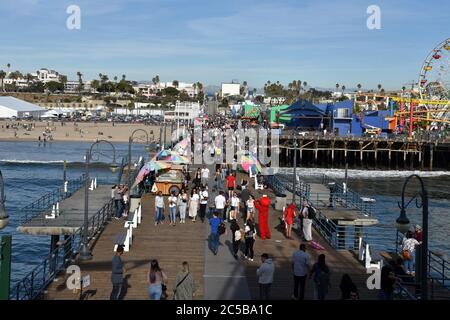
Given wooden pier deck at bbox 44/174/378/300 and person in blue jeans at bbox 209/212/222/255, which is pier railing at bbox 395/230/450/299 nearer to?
wooden pier deck at bbox 44/174/378/300

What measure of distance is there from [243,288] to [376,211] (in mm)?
25454

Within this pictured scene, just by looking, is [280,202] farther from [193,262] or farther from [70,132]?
[70,132]

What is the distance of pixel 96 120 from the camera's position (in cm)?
12125

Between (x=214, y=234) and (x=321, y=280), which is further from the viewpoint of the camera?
(x=214, y=234)

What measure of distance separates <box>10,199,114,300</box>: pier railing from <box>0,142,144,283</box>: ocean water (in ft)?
15.4

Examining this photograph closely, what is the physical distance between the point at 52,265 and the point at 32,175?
39948 millimetres

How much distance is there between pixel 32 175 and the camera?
171ft

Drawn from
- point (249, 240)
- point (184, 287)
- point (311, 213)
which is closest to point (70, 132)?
point (311, 213)

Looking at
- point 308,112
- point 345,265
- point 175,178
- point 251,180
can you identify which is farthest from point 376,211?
point 308,112

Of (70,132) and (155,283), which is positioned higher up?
(70,132)

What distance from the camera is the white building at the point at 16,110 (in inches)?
4780

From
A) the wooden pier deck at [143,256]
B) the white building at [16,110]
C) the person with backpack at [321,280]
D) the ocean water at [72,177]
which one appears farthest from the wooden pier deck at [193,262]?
the white building at [16,110]

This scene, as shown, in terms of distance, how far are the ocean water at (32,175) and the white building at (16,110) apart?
4173cm
